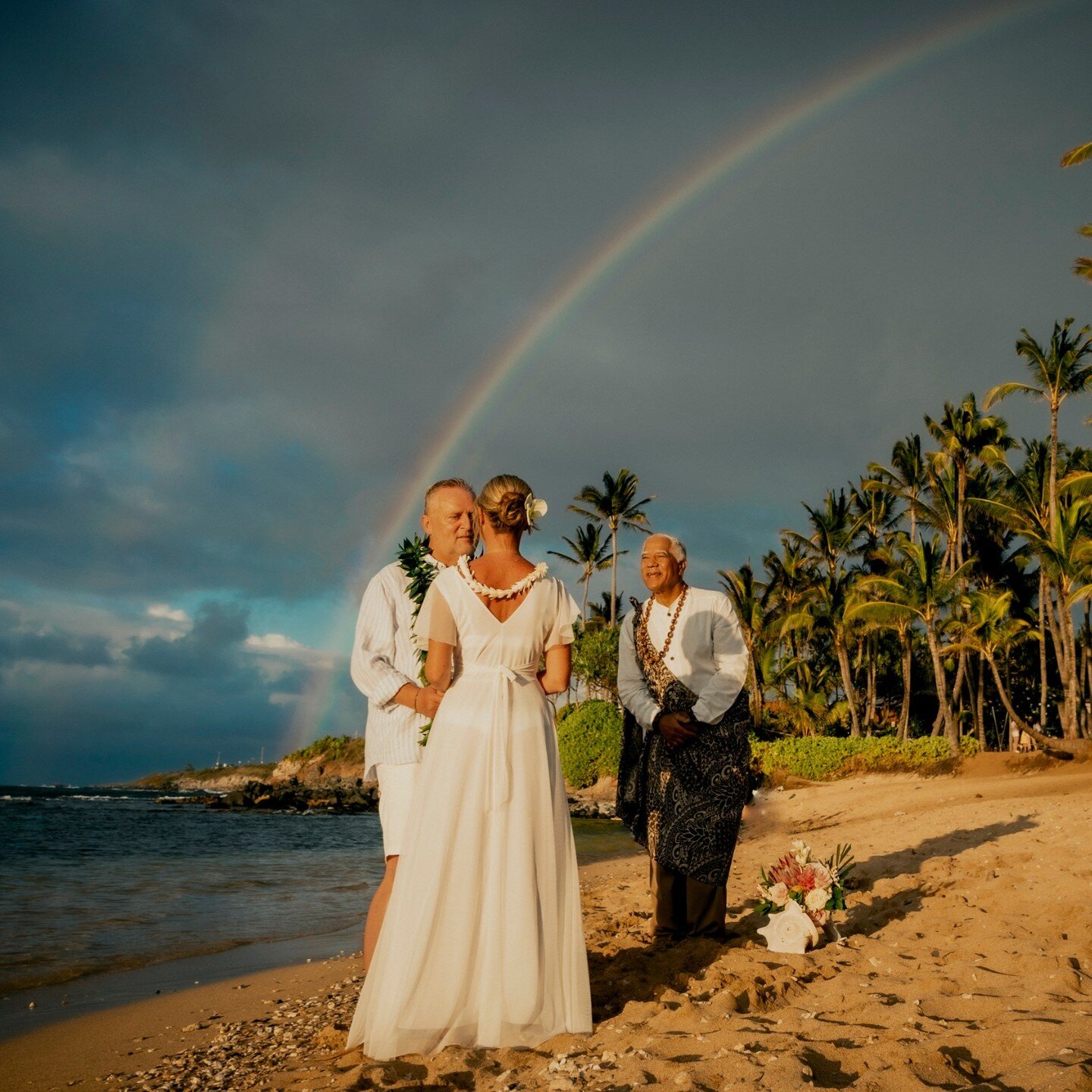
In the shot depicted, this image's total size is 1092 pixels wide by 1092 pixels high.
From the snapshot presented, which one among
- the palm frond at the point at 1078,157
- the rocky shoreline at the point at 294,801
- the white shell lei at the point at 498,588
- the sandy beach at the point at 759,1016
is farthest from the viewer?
the rocky shoreline at the point at 294,801

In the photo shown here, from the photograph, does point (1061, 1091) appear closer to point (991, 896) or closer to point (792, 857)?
point (792, 857)

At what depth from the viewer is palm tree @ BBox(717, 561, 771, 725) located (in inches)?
1649

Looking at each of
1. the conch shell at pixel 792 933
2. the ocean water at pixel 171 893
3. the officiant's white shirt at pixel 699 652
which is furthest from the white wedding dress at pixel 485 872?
the ocean water at pixel 171 893

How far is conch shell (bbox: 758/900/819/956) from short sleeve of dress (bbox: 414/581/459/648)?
252 cm

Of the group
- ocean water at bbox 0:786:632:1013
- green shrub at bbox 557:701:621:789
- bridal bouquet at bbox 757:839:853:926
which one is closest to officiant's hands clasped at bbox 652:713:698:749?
bridal bouquet at bbox 757:839:853:926

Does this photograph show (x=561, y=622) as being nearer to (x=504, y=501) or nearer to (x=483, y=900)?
(x=504, y=501)

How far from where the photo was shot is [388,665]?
12.8 ft

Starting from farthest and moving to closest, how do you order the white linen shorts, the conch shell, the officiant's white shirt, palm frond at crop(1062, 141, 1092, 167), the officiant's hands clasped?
palm frond at crop(1062, 141, 1092, 167) < the officiant's white shirt < the officiant's hands clasped < the conch shell < the white linen shorts

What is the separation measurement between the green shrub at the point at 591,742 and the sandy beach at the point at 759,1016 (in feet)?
89.1

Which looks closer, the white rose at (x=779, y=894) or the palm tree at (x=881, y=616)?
the white rose at (x=779, y=894)

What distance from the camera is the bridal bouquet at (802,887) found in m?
4.67

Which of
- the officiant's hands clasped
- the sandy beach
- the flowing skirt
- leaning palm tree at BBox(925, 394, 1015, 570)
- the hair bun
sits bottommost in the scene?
the sandy beach

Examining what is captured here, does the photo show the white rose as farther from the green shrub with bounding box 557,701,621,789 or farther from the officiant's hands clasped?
the green shrub with bounding box 557,701,621,789

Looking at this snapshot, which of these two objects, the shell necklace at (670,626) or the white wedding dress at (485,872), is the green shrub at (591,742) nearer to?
the shell necklace at (670,626)
